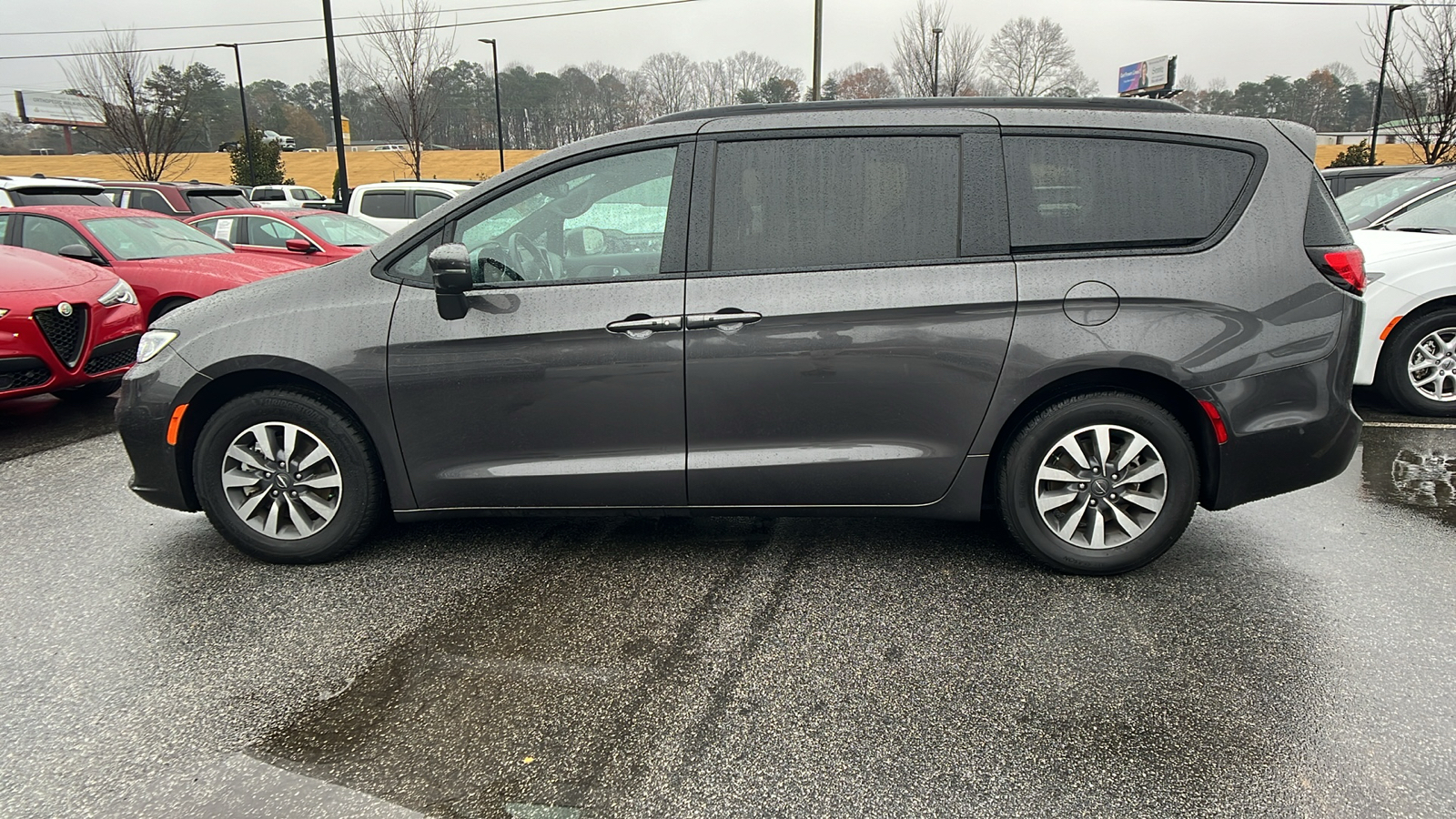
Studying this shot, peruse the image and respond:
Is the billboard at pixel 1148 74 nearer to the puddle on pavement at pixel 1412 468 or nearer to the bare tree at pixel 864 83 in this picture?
the bare tree at pixel 864 83

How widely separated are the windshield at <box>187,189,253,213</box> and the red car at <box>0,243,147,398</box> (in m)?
8.83

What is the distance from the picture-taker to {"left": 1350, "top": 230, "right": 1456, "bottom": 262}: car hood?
5.90m

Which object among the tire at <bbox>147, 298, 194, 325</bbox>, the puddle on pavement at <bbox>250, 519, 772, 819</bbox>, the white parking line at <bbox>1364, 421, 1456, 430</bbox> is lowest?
the puddle on pavement at <bbox>250, 519, 772, 819</bbox>

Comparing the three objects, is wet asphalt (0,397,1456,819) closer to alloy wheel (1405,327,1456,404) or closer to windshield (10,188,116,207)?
alloy wheel (1405,327,1456,404)

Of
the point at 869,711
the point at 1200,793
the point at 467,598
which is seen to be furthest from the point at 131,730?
the point at 1200,793

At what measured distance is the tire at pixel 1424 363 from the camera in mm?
5902

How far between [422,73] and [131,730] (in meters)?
32.9

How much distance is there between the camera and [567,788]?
88.6 inches

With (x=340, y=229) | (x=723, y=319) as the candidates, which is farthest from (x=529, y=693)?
(x=340, y=229)

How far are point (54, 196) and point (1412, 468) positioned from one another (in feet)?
48.1

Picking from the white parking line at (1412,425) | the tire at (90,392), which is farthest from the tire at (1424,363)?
the tire at (90,392)

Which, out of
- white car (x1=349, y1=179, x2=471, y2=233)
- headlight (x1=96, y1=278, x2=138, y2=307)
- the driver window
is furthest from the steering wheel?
white car (x1=349, y1=179, x2=471, y2=233)

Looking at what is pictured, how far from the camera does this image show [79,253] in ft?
25.2

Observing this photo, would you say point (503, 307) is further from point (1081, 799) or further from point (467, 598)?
point (1081, 799)
